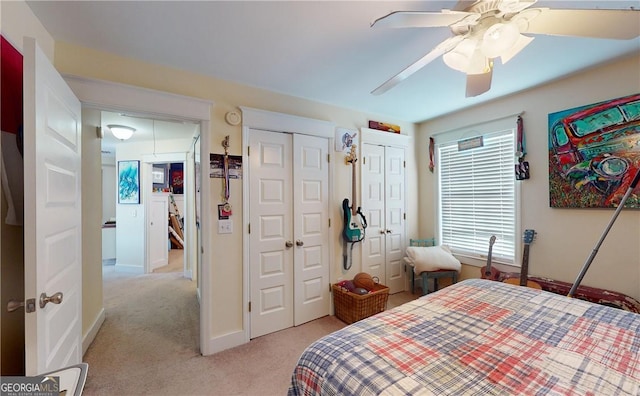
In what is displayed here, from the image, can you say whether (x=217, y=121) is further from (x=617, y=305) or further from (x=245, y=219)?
(x=617, y=305)

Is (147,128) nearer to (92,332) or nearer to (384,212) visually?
(92,332)

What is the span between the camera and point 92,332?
238 cm

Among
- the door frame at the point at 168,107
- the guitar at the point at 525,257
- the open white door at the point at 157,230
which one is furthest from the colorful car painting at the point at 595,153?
the open white door at the point at 157,230

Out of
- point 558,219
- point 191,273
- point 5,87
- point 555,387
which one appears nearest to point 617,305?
point 558,219

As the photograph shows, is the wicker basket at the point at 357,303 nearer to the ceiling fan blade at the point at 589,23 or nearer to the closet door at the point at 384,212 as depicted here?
the closet door at the point at 384,212

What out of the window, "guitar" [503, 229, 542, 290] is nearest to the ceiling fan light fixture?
the window

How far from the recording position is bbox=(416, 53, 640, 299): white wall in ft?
6.66

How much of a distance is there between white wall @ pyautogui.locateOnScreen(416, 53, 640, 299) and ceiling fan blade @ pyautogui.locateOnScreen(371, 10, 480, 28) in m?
1.93

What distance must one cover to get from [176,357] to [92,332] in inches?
37.3

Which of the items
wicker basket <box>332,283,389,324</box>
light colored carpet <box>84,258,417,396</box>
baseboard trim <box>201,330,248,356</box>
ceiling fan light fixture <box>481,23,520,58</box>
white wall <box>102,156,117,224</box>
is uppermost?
ceiling fan light fixture <box>481,23,520,58</box>

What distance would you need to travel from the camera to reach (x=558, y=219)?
2410 mm

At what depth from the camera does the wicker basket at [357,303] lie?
2604mm

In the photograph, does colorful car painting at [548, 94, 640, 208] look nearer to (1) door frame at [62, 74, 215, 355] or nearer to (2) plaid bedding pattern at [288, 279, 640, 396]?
(2) plaid bedding pattern at [288, 279, 640, 396]

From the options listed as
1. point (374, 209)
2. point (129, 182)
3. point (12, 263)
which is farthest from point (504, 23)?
point (129, 182)
